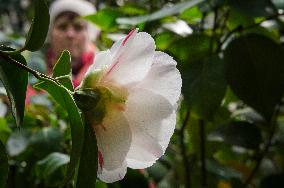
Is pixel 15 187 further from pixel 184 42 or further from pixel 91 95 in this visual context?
pixel 91 95

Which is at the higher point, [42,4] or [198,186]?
[42,4]

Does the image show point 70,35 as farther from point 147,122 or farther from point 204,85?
point 147,122

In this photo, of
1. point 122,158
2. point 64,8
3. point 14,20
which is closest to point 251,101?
point 122,158

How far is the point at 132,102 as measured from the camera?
0.44 m

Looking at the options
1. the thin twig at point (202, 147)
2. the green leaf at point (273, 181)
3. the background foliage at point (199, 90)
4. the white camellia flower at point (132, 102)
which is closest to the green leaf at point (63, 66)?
the white camellia flower at point (132, 102)

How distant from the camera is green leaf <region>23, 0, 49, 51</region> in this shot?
0.42 m

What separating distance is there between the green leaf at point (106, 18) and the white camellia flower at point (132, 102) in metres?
0.57

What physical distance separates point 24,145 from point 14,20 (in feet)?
11.0

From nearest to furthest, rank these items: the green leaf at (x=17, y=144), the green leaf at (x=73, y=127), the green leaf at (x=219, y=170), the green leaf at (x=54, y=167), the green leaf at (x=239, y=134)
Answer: the green leaf at (x=73, y=127) < the green leaf at (x=54, y=167) < the green leaf at (x=17, y=144) < the green leaf at (x=239, y=134) < the green leaf at (x=219, y=170)

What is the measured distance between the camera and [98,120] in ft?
1.42

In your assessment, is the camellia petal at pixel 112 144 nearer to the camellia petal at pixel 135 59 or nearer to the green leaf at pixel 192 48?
the camellia petal at pixel 135 59

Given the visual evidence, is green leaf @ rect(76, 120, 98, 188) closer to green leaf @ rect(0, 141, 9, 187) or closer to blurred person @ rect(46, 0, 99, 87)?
green leaf @ rect(0, 141, 9, 187)

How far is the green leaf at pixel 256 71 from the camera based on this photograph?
2.69 ft

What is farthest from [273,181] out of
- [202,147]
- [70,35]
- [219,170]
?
[70,35]
